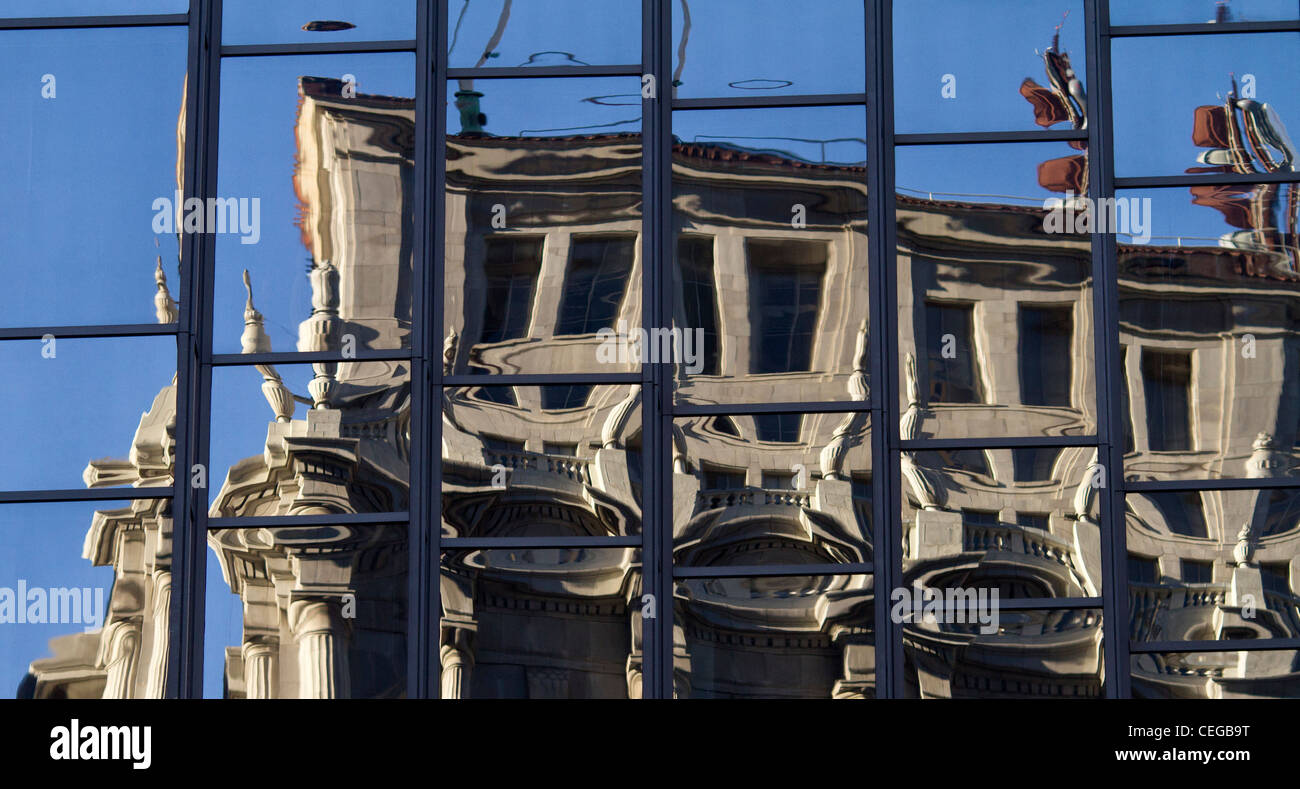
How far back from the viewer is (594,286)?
1272 cm

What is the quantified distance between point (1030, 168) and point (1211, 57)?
5.12 feet

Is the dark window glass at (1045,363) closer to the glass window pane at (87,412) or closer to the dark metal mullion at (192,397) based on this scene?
the dark metal mullion at (192,397)

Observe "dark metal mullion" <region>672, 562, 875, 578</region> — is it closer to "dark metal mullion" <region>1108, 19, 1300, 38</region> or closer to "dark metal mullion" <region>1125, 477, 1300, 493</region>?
"dark metal mullion" <region>1125, 477, 1300, 493</region>

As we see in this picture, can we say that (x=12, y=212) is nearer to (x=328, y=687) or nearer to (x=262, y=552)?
(x=262, y=552)

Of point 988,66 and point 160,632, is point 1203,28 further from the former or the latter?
point 160,632

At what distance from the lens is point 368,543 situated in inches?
487

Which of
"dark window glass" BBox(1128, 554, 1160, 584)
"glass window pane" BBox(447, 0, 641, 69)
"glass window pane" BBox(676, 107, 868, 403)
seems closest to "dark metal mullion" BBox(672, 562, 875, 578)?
"glass window pane" BBox(676, 107, 868, 403)

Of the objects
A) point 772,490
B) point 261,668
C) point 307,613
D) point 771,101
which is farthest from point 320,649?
point 771,101

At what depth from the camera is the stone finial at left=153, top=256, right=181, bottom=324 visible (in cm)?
1267

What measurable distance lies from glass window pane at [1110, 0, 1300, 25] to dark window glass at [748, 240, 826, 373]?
2828mm

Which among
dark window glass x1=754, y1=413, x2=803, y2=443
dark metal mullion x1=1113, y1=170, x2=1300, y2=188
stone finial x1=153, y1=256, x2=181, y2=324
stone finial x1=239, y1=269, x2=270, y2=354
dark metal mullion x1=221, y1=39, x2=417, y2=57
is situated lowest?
dark window glass x1=754, y1=413, x2=803, y2=443

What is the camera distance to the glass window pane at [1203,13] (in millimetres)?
13055

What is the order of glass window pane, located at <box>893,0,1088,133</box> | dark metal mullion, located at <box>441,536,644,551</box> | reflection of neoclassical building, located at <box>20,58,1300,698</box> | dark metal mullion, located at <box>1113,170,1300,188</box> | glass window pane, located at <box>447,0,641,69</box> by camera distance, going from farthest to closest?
glass window pane, located at <box>447,0,641,69</box> < glass window pane, located at <box>893,0,1088,133</box> < dark metal mullion, located at <box>1113,170,1300,188</box> < dark metal mullion, located at <box>441,536,644,551</box> < reflection of neoclassical building, located at <box>20,58,1300,698</box>
